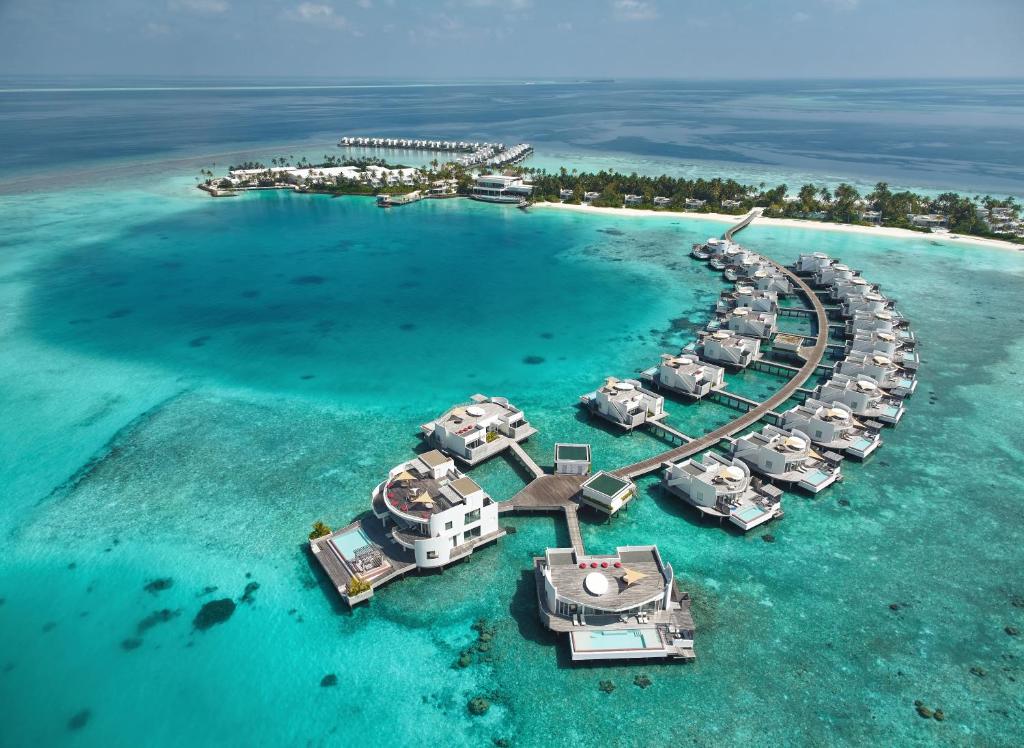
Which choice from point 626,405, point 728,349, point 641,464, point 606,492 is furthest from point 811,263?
point 606,492

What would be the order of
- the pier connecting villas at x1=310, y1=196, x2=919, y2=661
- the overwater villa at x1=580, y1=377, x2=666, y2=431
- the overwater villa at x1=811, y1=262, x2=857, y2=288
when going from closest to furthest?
the pier connecting villas at x1=310, y1=196, x2=919, y2=661
the overwater villa at x1=580, y1=377, x2=666, y2=431
the overwater villa at x1=811, y1=262, x2=857, y2=288

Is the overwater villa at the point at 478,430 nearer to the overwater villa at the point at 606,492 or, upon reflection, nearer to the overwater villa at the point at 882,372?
the overwater villa at the point at 606,492

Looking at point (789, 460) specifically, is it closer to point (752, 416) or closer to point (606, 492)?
point (752, 416)

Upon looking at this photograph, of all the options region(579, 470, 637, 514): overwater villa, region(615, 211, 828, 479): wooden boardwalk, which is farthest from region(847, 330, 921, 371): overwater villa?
region(579, 470, 637, 514): overwater villa

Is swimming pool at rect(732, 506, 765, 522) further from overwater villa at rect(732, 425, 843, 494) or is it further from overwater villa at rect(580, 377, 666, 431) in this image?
overwater villa at rect(580, 377, 666, 431)

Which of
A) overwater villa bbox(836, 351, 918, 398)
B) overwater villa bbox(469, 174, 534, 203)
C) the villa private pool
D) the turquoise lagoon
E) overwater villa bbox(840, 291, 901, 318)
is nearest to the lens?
the turquoise lagoon

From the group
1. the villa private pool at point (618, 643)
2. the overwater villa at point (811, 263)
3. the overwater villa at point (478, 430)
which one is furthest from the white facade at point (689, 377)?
the overwater villa at point (811, 263)
